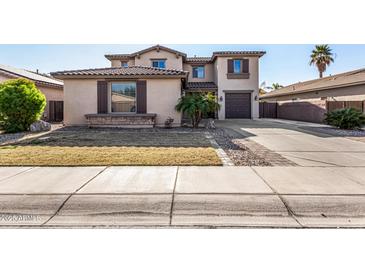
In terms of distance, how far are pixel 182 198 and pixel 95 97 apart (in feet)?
42.1

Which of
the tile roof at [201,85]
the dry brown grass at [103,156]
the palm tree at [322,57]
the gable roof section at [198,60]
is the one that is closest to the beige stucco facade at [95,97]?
the dry brown grass at [103,156]

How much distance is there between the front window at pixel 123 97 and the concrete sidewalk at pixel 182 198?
33.4 ft

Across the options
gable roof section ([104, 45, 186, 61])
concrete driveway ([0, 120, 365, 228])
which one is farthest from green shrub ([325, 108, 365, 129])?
gable roof section ([104, 45, 186, 61])

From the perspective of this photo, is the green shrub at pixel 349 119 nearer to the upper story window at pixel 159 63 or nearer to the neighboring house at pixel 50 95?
the upper story window at pixel 159 63

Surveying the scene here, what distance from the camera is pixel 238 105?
998 inches

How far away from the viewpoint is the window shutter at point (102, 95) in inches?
612

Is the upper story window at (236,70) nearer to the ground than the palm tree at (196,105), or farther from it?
farther from it

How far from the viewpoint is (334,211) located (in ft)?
13.4

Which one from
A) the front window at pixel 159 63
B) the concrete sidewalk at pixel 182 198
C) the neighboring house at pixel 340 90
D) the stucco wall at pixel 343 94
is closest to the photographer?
the concrete sidewalk at pixel 182 198

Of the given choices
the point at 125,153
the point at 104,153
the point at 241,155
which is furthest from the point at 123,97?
the point at 241,155

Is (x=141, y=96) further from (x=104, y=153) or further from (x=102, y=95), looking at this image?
(x=104, y=153)

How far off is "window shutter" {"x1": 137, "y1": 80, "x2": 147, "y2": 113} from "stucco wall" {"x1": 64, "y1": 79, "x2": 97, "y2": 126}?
2.60 meters

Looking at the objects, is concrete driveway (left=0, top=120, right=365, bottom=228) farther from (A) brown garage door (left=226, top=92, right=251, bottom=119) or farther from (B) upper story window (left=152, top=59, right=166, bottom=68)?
(B) upper story window (left=152, top=59, right=166, bottom=68)
